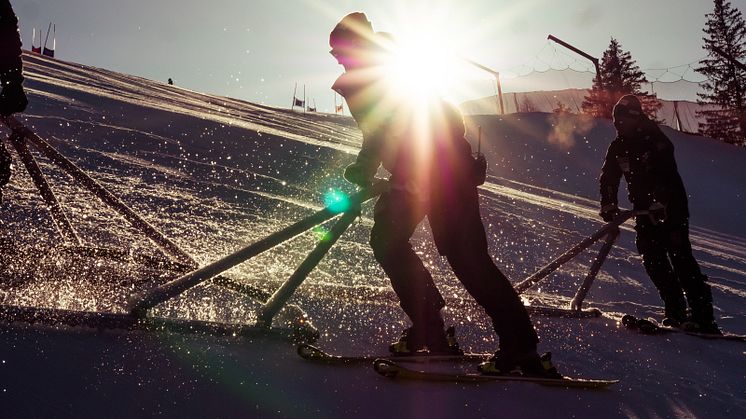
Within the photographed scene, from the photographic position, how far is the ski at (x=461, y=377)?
2.50 metres

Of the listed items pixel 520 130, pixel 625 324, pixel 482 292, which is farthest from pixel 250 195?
pixel 520 130

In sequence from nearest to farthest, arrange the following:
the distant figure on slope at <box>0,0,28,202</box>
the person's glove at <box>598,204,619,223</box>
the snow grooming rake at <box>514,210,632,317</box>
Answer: the distant figure on slope at <box>0,0,28,202</box> < the snow grooming rake at <box>514,210,632,317</box> < the person's glove at <box>598,204,619,223</box>

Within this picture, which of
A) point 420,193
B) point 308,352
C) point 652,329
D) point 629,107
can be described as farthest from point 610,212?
point 308,352

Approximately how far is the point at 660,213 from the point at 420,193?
2765 millimetres

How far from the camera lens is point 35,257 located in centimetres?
351

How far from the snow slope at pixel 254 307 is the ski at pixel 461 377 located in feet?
0.14

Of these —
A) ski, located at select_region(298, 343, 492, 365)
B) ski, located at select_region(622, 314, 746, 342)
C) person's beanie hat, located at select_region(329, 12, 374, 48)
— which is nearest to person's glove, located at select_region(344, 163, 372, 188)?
person's beanie hat, located at select_region(329, 12, 374, 48)

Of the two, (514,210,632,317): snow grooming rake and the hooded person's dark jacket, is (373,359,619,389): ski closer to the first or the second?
(514,210,632,317): snow grooming rake

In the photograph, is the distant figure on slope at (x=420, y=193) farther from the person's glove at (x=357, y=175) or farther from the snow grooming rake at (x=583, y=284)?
the snow grooming rake at (x=583, y=284)

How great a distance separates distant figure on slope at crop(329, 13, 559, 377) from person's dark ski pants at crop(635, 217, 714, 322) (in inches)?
99.9

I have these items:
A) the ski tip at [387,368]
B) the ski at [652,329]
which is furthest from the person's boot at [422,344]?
the ski at [652,329]

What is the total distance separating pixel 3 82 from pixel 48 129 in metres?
6.02

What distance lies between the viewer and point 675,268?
479 cm

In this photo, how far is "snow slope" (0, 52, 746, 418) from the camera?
2.11 m
